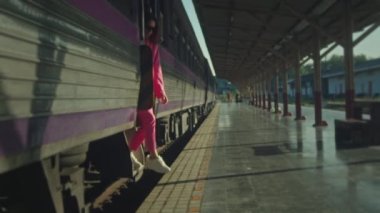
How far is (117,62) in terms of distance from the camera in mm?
5660

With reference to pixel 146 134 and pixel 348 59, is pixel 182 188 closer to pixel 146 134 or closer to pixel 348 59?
pixel 146 134

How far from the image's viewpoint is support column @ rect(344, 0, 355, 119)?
14.1m

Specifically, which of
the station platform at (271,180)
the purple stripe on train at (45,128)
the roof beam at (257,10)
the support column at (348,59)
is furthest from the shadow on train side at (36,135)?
the roof beam at (257,10)

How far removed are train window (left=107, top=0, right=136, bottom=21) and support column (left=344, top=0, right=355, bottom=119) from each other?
886cm

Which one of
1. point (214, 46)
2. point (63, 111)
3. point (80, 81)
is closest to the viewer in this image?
point (63, 111)

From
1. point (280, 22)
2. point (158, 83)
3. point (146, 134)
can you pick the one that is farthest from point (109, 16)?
point (280, 22)

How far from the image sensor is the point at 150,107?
6.72m

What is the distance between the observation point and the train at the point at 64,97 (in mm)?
3098

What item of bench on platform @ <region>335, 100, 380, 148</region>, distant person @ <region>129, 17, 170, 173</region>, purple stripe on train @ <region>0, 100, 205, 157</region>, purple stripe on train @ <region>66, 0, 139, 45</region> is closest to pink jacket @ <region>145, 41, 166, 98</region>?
distant person @ <region>129, 17, 170, 173</region>

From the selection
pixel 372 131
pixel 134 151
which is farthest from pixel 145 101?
pixel 372 131

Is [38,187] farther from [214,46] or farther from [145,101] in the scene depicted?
[214,46]

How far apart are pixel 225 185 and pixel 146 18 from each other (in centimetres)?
258

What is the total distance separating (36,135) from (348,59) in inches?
478

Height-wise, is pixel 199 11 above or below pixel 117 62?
above
